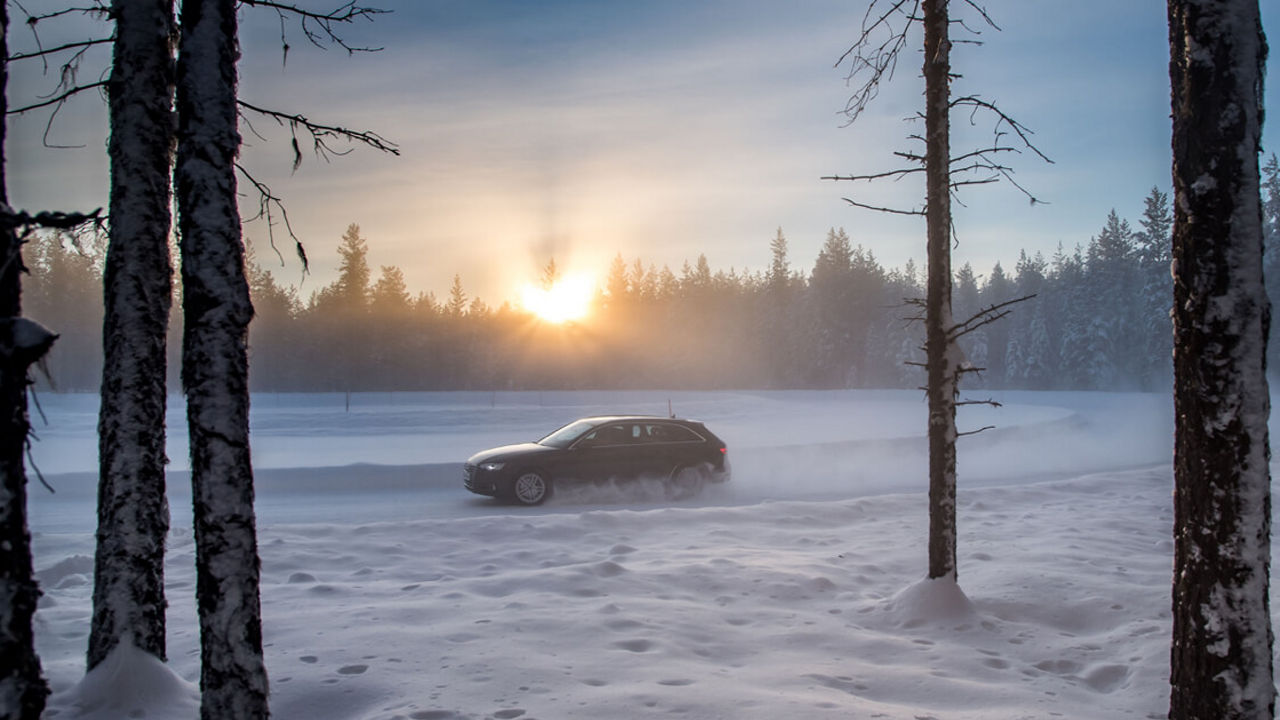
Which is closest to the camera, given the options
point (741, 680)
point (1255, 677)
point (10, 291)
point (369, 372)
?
point (10, 291)

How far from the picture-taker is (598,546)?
941 cm

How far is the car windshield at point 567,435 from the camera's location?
47.2ft

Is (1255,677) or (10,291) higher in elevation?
(10,291)

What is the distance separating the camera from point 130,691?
181 inches

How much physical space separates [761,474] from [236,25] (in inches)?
669

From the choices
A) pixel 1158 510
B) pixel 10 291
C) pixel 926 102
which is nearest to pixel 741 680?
pixel 10 291

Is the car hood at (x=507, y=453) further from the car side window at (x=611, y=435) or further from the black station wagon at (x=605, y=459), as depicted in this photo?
the car side window at (x=611, y=435)

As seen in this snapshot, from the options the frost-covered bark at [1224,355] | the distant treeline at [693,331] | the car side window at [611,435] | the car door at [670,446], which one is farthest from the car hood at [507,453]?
the distant treeline at [693,331]

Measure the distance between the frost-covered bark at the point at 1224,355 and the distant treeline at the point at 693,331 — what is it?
A: 51.0 meters

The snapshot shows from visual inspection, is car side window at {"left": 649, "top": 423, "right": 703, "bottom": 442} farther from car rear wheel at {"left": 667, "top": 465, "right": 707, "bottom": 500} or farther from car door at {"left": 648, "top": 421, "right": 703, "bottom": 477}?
car rear wheel at {"left": 667, "top": 465, "right": 707, "bottom": 500}

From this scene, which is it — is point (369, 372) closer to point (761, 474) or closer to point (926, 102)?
point (761, 474)

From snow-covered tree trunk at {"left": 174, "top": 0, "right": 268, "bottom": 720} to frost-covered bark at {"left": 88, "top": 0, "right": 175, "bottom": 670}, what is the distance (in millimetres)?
1655

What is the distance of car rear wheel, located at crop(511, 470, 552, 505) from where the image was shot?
13.6 metres

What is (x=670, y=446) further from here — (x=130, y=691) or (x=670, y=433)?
(x=130, y=691)
